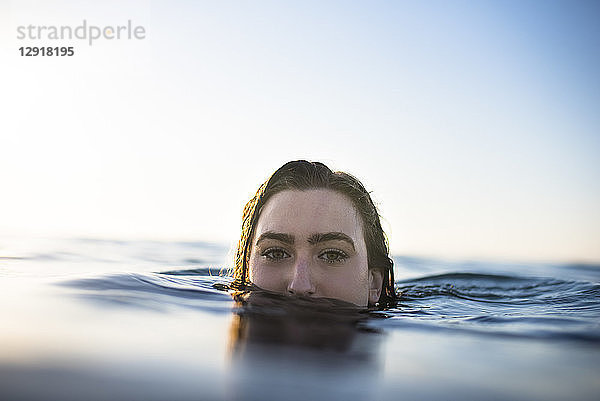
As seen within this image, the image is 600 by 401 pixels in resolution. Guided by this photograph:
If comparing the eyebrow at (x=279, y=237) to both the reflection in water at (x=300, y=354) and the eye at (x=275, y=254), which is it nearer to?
the eye at (x=275, y=254)

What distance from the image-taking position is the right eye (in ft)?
9.90

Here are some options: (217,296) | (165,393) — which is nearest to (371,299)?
(217,296)

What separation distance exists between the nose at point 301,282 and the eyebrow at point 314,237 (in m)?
Answer: 0.15

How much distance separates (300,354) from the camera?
1.47m

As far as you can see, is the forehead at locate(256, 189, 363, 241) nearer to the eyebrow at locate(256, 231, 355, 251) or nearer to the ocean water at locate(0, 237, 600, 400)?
the eyebrow at locate(256, 231, 355, 251)

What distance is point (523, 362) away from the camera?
1649mm

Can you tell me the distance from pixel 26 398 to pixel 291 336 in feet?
2.79

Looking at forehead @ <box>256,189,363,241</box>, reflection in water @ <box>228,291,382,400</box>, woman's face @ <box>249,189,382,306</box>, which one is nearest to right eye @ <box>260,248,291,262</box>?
woman's face @ <box>249,189,382,306</box>

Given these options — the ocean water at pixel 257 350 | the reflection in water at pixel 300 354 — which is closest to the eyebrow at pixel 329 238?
the ocean water at pixel 257 350

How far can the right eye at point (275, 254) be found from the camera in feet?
9.90

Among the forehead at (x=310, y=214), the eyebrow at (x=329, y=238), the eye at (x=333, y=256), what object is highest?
the forehead at (x=310, y=214)

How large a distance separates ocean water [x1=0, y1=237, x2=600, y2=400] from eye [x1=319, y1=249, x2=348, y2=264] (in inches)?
14.8

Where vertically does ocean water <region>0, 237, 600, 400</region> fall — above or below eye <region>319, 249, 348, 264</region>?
below

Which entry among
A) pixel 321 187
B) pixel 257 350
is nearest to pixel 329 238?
pixel 321 187
